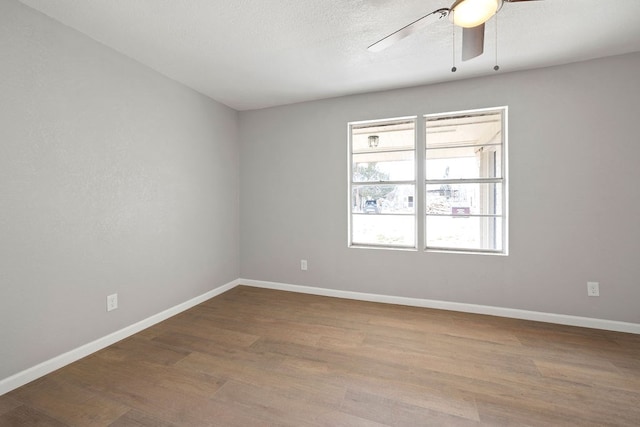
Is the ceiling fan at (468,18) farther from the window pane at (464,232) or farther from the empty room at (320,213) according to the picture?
the window pane at (464,232)

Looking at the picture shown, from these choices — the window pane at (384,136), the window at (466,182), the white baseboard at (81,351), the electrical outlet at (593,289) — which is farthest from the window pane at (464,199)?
the white baseboard at (81,351)

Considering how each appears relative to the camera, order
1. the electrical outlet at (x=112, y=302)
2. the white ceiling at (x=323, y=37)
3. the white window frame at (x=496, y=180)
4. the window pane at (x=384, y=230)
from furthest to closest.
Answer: the window pane at (x=384, y=230) → the white window frame at (x=496, y=180) → the electrical outlet at (x=112, y=302) → the white ceiling at (x=323, y=37)

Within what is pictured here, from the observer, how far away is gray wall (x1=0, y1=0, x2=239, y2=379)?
71.8 inches

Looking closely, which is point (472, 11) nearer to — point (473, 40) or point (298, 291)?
point (473, 40)

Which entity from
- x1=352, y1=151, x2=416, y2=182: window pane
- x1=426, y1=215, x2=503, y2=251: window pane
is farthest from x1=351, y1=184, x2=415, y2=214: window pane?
x1=426, y1=215, x2=503, y2=251: window pane

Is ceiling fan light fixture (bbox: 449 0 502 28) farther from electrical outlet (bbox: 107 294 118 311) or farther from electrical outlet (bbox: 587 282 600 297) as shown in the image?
electrical outlet (bbox: 107 294 118 311)

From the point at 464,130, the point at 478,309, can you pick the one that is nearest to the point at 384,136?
the point at 464,130

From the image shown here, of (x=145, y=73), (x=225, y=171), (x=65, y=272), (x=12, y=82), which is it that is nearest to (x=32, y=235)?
(x=65, y=272)

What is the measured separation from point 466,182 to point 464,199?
199 mm

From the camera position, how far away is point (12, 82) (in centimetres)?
180

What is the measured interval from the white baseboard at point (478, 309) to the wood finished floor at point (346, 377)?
4.0 inches

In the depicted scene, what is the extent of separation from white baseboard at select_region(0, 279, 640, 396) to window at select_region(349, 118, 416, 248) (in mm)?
690

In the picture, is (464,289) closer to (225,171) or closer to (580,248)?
(580,248)

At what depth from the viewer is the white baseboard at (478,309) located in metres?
2.59
